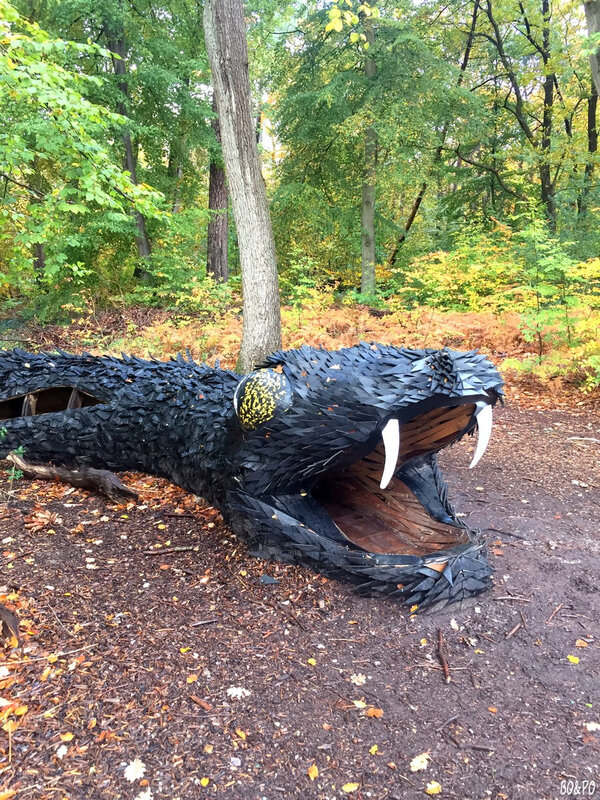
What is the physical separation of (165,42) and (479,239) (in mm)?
7750

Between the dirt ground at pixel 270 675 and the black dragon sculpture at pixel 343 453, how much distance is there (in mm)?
188

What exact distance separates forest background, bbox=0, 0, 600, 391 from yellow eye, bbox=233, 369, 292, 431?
4672 mm

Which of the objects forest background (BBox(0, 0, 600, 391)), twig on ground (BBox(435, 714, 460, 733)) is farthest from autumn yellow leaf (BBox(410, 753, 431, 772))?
forest background (BBox(0, 0, 600, 391))

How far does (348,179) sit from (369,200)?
1150 millimetres

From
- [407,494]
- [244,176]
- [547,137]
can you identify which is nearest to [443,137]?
[547,137]

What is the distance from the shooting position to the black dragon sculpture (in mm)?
2176

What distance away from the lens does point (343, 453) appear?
2.37 meters

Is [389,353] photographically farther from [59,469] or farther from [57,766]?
[59,469]

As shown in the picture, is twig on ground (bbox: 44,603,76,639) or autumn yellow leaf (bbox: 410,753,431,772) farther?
twig on ground (bbox: 44,603,76,639)

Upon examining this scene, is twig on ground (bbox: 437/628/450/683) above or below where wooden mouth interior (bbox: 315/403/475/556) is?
below

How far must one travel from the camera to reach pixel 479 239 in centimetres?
1068

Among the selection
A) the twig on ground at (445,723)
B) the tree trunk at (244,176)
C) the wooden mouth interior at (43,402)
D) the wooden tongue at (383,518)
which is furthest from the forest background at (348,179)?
the twig on ground at (445,723)

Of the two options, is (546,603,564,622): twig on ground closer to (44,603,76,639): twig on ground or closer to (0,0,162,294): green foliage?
(44,603,76,639): twig on ground

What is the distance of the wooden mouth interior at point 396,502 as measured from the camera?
240 centimetres
